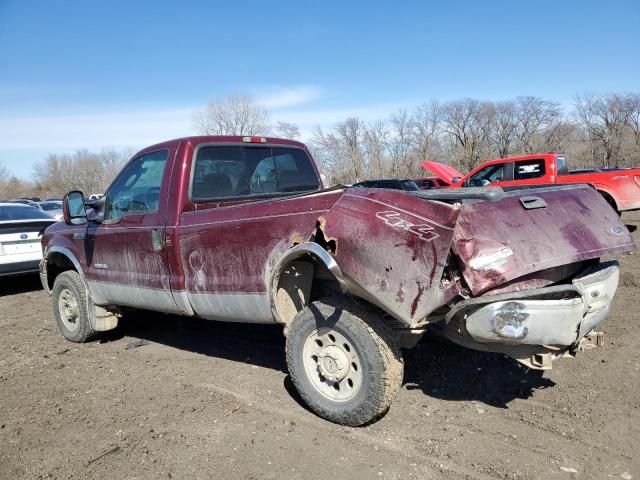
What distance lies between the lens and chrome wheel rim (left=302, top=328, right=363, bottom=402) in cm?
322

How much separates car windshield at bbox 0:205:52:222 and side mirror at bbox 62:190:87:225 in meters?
4.83

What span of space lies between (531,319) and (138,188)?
142 inches

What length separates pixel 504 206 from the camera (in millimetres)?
2984

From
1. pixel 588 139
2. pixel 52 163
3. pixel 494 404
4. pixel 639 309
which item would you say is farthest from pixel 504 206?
pixel 52 163

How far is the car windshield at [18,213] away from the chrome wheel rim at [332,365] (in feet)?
25.8

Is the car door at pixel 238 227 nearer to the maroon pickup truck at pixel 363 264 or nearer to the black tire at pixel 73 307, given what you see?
the maroon pickup truck at pixel 363 264

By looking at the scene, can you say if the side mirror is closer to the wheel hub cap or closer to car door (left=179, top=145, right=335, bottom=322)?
car door (left=179, top=145, right=335, bottom=322)

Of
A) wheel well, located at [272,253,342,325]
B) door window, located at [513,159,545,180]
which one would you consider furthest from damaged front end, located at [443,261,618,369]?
door window, located at [513,159,545,180]

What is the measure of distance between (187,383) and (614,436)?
320cm

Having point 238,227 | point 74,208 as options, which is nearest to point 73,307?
point 74,208

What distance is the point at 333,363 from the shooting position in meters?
3.28

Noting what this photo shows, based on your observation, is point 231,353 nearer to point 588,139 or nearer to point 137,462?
point 137,462

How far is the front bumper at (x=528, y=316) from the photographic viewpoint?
2.69 m

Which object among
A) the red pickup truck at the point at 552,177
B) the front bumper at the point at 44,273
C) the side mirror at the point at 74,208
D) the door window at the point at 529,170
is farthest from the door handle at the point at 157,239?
the door window at the point at 529,170
